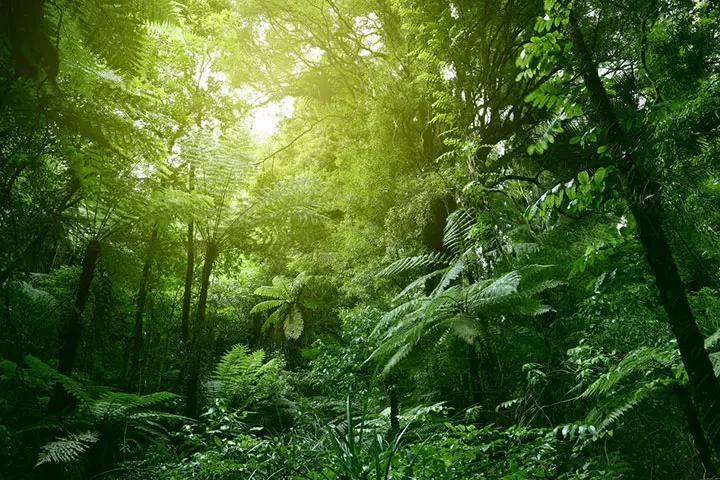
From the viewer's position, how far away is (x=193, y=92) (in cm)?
506

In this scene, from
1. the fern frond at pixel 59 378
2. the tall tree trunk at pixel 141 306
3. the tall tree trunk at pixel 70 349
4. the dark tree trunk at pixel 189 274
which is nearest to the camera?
the fern frond at pixel 59 378

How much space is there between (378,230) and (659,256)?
404 centimetres

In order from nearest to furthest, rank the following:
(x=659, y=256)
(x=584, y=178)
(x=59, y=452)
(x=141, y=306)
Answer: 1. (x=584, y=178)
2. (x=659, y=256)
3. (x=59, y=452)
4. (x=141, y=306)

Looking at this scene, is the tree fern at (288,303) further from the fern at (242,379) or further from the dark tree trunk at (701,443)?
the dark tree trunk at (701,443)

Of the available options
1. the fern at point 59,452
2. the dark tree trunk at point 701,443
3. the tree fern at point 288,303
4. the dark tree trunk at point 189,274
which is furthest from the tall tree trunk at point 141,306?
the dark tree trunk at point 701,443

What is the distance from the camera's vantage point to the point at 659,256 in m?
1.41

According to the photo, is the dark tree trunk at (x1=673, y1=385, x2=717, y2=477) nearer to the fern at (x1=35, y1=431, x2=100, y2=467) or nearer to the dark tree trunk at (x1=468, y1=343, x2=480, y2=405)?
the dark tree trunk at (x1=468, y1=343, x2=480, y2=405)

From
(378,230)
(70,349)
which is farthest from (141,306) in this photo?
(378,230)

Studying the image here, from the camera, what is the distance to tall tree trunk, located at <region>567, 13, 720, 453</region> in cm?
134

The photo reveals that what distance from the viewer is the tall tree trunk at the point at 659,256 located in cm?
134

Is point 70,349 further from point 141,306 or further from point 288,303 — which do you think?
point 288,303

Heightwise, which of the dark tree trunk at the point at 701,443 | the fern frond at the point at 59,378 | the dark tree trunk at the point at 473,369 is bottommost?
the dark tree trunk at the point at 701,443

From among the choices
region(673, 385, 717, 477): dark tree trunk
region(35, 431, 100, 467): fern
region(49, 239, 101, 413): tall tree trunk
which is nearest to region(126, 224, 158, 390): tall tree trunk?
region(49, 239, 101, 413): tall tree trunk

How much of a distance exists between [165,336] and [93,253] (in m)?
2.63
